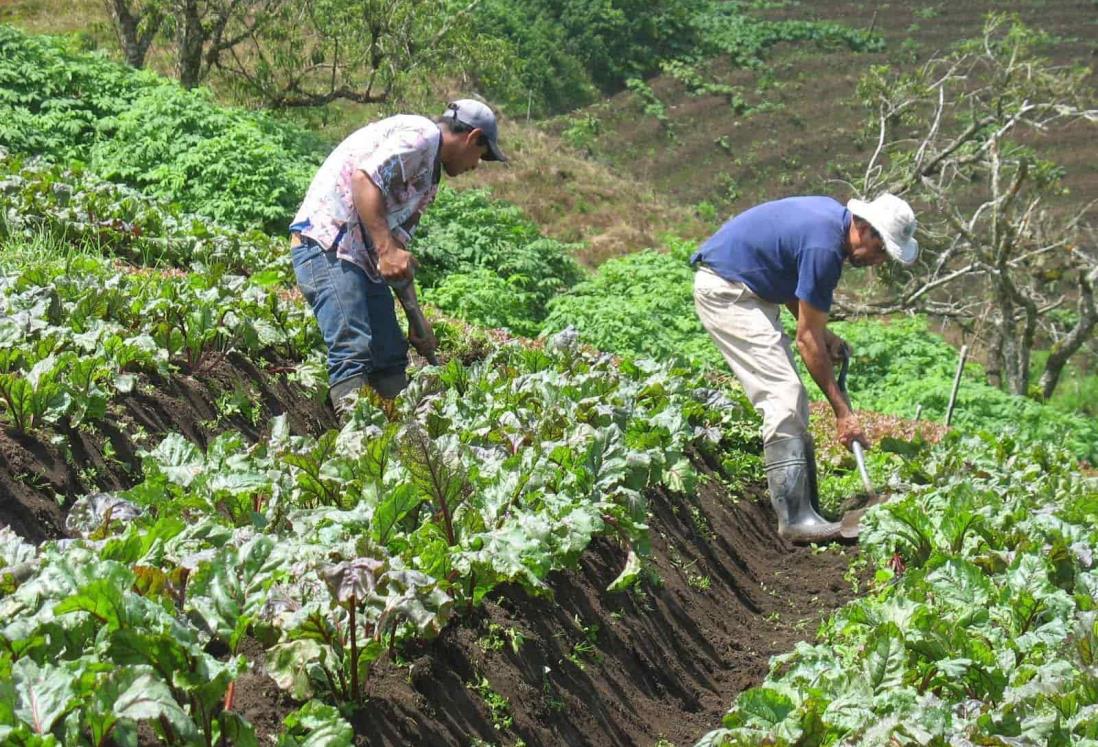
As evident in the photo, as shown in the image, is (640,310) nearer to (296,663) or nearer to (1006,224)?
(1006,224)

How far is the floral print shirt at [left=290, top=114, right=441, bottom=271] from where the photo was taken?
17.4 feet

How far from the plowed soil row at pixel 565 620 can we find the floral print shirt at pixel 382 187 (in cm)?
101

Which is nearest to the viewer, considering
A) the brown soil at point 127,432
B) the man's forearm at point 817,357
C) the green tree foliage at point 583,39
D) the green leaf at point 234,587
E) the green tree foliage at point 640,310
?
the green leaf at point 234,587

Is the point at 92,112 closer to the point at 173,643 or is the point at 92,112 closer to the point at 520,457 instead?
the point at 520,457

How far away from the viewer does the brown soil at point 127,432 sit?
14.4ft

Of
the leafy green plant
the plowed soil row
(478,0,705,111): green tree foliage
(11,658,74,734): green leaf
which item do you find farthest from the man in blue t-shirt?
(478,0,705,111): green tree foliage

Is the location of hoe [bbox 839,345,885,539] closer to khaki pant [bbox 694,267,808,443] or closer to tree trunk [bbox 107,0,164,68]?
khaki pant [bbox 694,267,808,443]

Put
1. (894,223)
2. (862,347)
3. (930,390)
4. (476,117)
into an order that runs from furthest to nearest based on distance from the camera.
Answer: (862,347)
(930,390)
(894,223)
(476,117)

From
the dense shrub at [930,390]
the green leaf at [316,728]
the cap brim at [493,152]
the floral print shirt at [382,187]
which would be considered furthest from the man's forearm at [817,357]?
the dense shrub at [930,390]

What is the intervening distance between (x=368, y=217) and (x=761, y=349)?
7.25 feet

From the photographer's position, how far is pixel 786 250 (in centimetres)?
622

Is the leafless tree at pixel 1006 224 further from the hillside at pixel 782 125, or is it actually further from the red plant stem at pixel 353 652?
the red plant stem at pixel 353 652

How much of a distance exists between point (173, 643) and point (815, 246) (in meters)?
4.22

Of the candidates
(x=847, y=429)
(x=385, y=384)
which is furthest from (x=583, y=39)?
(x=385, y=384)
